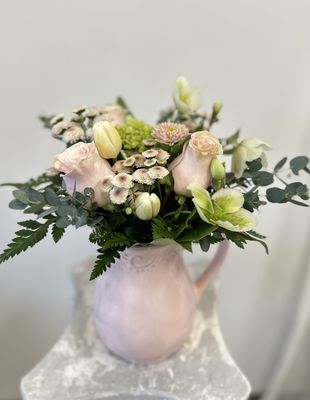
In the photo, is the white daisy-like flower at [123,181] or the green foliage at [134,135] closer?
the white daisy-like flower at [123,181]

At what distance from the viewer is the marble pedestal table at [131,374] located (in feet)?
2.50

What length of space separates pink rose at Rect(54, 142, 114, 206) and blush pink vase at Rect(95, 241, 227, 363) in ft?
0.40

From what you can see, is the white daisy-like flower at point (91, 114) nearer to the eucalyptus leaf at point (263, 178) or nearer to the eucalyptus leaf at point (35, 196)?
the eucalyptus leaf at point (35, 196)

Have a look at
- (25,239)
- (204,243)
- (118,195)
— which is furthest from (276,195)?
(25,239)

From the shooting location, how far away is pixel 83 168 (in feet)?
1.98

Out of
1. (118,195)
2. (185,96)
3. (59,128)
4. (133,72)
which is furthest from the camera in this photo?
(133,72)

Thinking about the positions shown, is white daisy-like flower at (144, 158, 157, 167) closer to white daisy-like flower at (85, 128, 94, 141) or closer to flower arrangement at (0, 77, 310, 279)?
flower arrangement at (0, 77, 310, 279)

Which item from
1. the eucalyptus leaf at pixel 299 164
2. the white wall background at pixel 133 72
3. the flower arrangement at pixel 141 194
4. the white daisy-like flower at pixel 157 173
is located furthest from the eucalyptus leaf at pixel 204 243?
the white wall background at pixel 133 72

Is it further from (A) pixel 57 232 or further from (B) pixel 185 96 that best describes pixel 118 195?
(B) pixel 185 96

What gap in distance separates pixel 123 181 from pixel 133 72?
52cm

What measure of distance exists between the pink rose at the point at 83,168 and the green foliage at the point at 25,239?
6 cm

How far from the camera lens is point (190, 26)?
101 cm

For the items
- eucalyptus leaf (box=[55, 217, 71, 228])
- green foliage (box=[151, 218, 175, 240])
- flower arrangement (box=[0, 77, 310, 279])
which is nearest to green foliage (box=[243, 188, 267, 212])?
flower arrangement (box=[0, 77, 310, 279])

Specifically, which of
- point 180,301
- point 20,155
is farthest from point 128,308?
point 20,155
